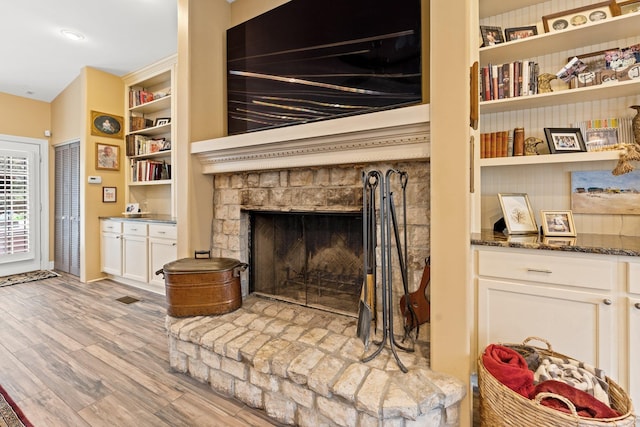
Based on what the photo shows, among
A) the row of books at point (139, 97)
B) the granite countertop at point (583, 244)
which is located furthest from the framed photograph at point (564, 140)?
the row of books at point (139, 97)

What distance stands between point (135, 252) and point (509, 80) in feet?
13.5

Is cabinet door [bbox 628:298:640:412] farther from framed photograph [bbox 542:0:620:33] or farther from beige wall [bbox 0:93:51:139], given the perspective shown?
beige wall [bbox 0:93:51:139]

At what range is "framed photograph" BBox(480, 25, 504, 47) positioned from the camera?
198 cm

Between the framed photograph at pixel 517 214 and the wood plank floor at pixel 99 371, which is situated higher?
the framed photograph at pixel 517 214

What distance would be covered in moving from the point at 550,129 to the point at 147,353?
319 cm

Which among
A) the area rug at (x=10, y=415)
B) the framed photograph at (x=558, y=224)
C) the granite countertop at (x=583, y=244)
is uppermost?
the framed photograph at (x=558, y=224)

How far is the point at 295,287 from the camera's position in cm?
246

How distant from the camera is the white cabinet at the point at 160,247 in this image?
3.24 meters

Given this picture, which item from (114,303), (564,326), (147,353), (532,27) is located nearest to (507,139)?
(532,27)

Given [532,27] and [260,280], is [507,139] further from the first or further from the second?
[260,280]

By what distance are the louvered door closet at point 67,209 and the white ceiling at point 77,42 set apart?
97 centimetres

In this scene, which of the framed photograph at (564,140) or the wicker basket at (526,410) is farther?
the framed photograph at (564,140)

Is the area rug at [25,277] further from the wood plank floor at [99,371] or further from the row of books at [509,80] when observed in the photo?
the row of books at [509,80]

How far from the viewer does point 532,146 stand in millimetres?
1977
